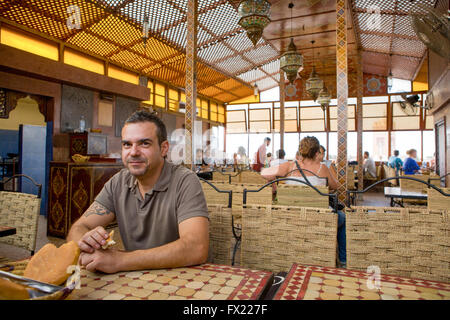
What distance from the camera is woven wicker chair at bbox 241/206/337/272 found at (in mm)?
1295

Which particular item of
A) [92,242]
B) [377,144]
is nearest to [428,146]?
[377,144]

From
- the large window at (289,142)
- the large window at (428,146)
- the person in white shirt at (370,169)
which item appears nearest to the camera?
the person in white shirt at (370,169)

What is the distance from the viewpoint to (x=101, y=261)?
0.90 metres

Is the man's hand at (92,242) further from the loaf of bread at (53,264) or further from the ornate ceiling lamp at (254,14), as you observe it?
the ornate ceiling lamp at (254,14)

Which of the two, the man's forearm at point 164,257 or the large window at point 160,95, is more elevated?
the large window at point 160,95

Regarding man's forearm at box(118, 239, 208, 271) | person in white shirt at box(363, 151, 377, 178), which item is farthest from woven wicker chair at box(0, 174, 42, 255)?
person in white shirt at box(363, 151, 377, 178)

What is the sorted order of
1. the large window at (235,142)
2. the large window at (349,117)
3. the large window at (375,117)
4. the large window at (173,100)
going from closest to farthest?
1. the large window at (173,100)
2. the large window at (375,117)
3. the large window at (349,117)
4. the large window at (235,142)

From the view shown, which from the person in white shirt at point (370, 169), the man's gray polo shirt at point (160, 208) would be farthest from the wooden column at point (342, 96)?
the person in white shirt at point (370, 169)

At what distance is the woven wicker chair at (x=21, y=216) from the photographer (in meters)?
1.77

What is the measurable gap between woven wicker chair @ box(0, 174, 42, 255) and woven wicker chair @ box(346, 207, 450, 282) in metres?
1.81

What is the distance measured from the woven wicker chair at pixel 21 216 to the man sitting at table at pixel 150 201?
26.8 inches

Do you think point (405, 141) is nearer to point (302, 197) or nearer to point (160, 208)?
point (302, 197)

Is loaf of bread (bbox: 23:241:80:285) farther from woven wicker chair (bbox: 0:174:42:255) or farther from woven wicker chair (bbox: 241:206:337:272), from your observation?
woven wicker chair (bbox: 0:174:42:255)
